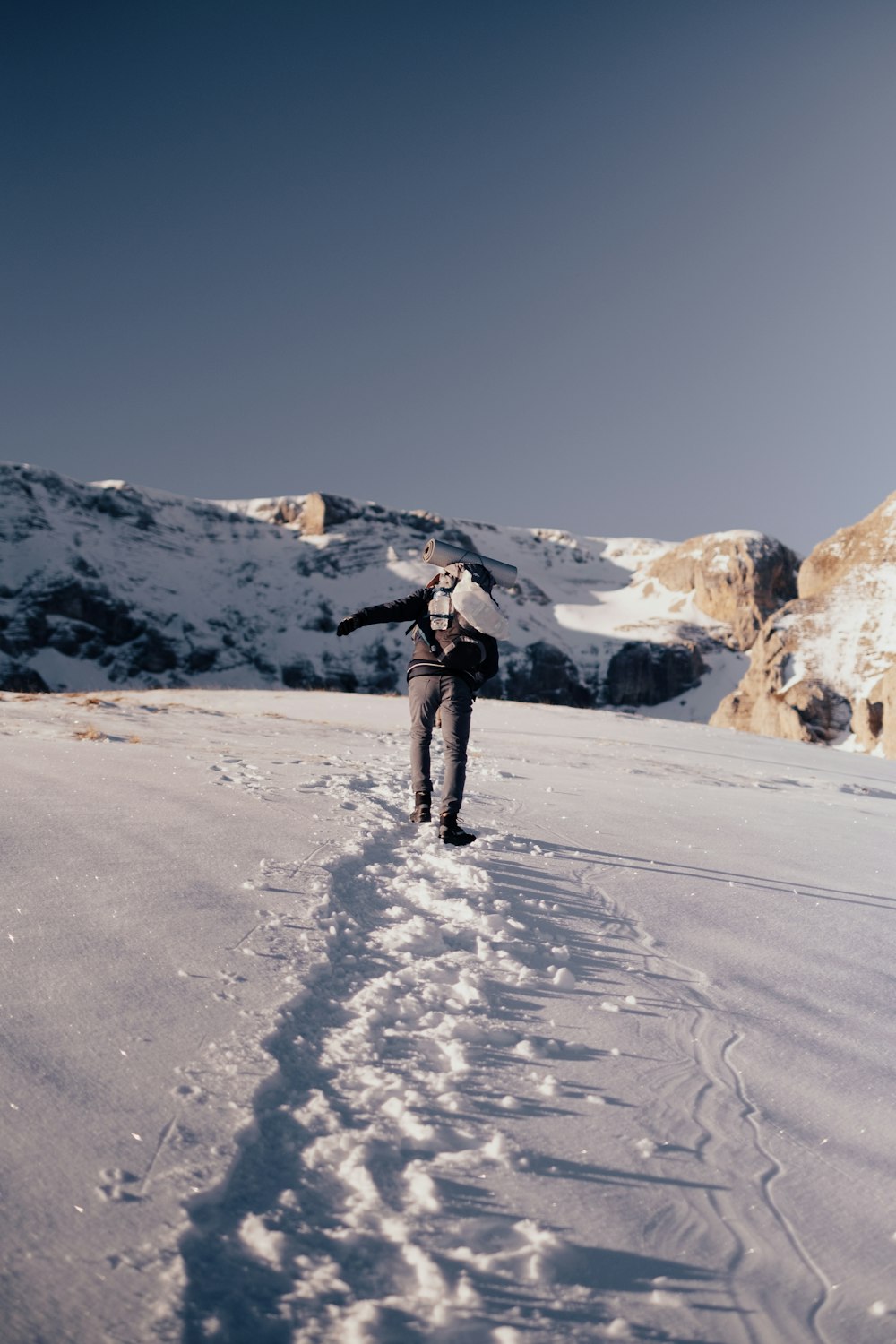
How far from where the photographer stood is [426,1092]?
202 centimetres

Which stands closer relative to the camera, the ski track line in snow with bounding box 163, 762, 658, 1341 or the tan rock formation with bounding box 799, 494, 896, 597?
the ski track line in snow with bounding box 163, 762, 658, 1341

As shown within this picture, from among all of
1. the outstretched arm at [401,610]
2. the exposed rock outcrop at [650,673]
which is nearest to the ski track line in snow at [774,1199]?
the outstretched arm at [401,610]

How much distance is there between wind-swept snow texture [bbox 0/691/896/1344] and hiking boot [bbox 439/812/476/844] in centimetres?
33

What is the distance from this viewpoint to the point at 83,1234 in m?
1.43

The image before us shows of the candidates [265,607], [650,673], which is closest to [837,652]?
[650,673]

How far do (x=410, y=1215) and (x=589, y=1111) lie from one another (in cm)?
64

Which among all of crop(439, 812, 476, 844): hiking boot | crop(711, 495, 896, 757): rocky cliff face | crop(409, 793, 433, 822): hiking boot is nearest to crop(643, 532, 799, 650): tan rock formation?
crop(711, 495, 896, 757): rocky cliff face

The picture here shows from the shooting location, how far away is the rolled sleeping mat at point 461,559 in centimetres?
605

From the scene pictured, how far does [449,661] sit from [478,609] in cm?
46

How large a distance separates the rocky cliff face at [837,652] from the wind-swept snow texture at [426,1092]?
41.9 metres

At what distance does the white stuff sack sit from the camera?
5.66 metres

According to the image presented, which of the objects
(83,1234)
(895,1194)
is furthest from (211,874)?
(895,1194)

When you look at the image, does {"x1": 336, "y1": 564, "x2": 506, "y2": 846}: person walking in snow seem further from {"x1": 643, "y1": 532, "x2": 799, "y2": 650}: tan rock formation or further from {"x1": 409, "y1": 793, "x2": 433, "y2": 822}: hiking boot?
{"x1": 643, "y1": 532, "x2": 799, "y2": 650}: tan rock formation

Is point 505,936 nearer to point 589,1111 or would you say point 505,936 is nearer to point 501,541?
point 589,1111
